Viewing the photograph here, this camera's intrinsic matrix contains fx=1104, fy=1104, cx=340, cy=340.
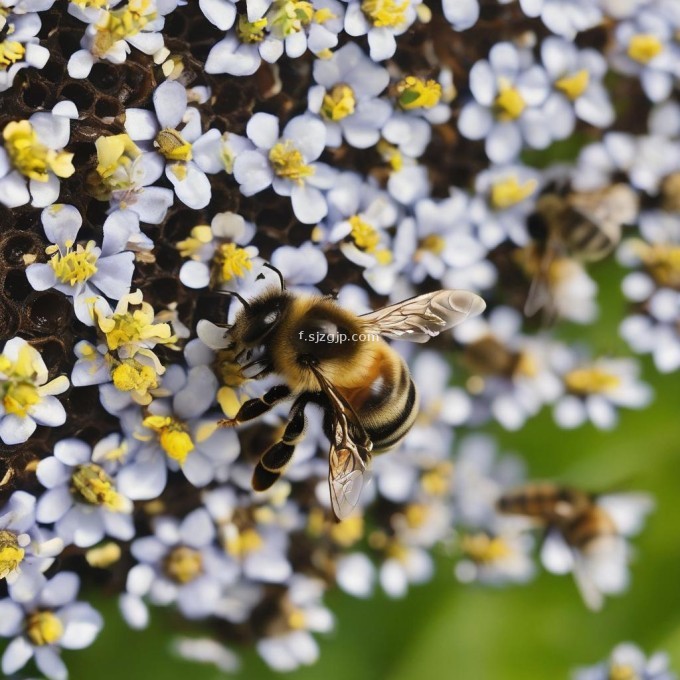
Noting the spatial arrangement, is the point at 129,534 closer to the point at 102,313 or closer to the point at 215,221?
the point at 102,313

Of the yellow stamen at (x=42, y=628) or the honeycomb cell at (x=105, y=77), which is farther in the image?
the yellow stamen at (x=42, y=628)

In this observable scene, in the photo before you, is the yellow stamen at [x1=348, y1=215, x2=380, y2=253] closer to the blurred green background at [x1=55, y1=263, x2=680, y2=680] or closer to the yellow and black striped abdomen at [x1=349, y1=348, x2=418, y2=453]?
the yellow and black striped abdomen at [x1=349, y1=348, x2=418, y2=453]

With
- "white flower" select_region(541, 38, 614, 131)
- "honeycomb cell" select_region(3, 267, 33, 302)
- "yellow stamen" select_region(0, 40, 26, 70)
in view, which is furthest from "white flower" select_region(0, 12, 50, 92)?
"white flower" select_region(541, 38, 614, 131)

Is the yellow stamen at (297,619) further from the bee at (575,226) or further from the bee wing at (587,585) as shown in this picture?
the bee at (575,226)

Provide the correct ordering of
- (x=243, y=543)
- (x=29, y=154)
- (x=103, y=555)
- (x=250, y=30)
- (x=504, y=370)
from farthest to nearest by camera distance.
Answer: (x=504, y=370) < (x=243, y=543) < (x=103, y=555) < (x=250, y=30) < (x=29, y=154)

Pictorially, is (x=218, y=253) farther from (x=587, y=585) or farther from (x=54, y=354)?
(x=587, y=585)

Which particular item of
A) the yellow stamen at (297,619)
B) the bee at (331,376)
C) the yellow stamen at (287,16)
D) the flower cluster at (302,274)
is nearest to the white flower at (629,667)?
the flower cluster at (302,274)

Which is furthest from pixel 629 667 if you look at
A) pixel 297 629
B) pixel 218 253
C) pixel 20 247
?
pixel 20 247
